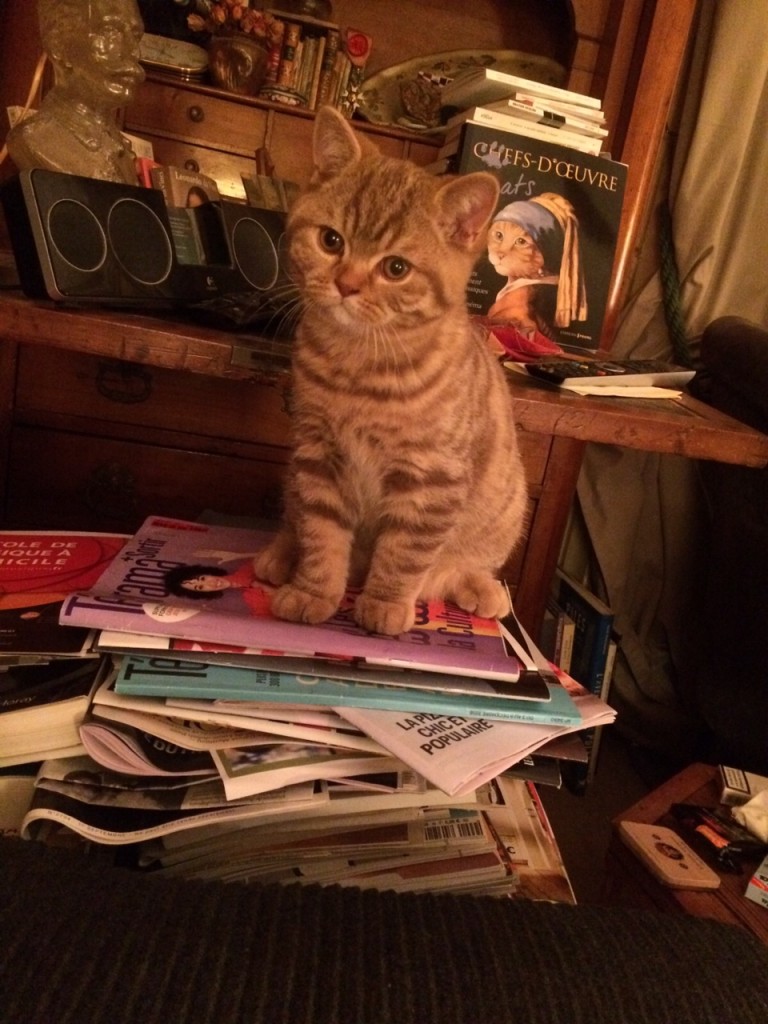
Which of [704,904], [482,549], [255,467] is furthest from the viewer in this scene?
[255,467]

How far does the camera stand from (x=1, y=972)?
328mm

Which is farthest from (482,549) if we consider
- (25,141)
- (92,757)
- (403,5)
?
(403,5)

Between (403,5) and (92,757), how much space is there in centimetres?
172

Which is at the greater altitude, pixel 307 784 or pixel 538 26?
pixel 538 26

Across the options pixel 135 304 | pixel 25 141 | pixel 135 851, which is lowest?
pixel 135 851

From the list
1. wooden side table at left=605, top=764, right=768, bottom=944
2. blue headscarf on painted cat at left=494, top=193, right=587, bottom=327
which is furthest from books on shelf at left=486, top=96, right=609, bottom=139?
wooden side table at left=605, top=764, right=768, bottom=944

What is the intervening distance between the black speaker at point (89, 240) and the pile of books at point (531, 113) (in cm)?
63

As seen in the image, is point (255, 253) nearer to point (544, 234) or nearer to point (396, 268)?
point (396, 268)

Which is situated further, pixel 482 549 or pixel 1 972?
→ pixel 482 549

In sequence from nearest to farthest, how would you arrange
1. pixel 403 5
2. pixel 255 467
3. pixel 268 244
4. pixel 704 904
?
pixel 704 904 < pixel 268 244 < pixel 255 467 < pixel 403 5

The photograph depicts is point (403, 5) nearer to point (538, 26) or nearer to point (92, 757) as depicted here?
point (538, 26)

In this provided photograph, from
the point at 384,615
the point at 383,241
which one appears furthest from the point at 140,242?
the point at 384,615

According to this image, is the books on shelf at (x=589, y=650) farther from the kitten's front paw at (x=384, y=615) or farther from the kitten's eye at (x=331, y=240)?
the kitten's eye at (x=331, y=240)

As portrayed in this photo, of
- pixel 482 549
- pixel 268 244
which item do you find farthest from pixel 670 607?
pixel 268 244
